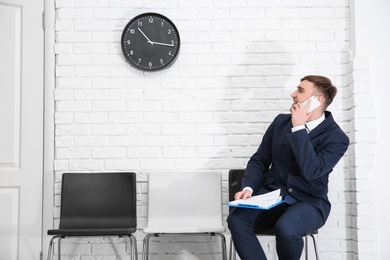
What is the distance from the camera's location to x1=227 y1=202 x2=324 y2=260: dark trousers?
2.84m

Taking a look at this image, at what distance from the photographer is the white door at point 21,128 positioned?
3770 millimetres

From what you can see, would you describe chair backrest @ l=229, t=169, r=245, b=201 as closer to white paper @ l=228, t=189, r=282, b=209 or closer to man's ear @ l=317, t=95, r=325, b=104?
white paper @ l=228, t=189, r=282, b=209

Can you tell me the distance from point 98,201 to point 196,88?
1.00 meters

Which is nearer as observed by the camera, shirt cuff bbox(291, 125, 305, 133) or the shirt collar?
shirt cuff bbox(291, 125, 305, 133)

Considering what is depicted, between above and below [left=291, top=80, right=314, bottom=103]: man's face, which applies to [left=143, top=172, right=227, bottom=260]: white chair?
below

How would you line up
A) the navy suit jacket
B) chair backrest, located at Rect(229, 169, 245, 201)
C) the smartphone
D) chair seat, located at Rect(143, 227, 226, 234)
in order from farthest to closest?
1. chair backrest, located at Rect(229, 169, 245, 201)
2. chair seat, located at Rect(143, 227, 226, 234)
3. the smartphone
4. the navy suit jacket

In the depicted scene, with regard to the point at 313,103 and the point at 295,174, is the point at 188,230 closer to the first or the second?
the point at 295,174

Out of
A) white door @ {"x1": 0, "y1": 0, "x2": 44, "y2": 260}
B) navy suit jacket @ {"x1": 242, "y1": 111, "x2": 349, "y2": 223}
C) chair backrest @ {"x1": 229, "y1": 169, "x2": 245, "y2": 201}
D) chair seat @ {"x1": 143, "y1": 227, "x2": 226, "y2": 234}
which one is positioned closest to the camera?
navy suit jacket @ {"x1": 242, "y1": 111, "x2": 349, "y2": 223}

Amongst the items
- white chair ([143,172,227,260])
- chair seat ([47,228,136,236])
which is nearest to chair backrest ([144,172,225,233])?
white chair ([143,172,227,260])

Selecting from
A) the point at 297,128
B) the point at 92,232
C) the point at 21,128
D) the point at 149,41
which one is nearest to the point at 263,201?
the point at 297,128

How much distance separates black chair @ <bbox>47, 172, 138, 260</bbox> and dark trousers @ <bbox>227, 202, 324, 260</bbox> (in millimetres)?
836

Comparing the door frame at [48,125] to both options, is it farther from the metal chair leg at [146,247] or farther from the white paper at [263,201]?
the white paper at [263,201]

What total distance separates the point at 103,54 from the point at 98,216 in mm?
1093

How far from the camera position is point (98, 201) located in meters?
3.68
